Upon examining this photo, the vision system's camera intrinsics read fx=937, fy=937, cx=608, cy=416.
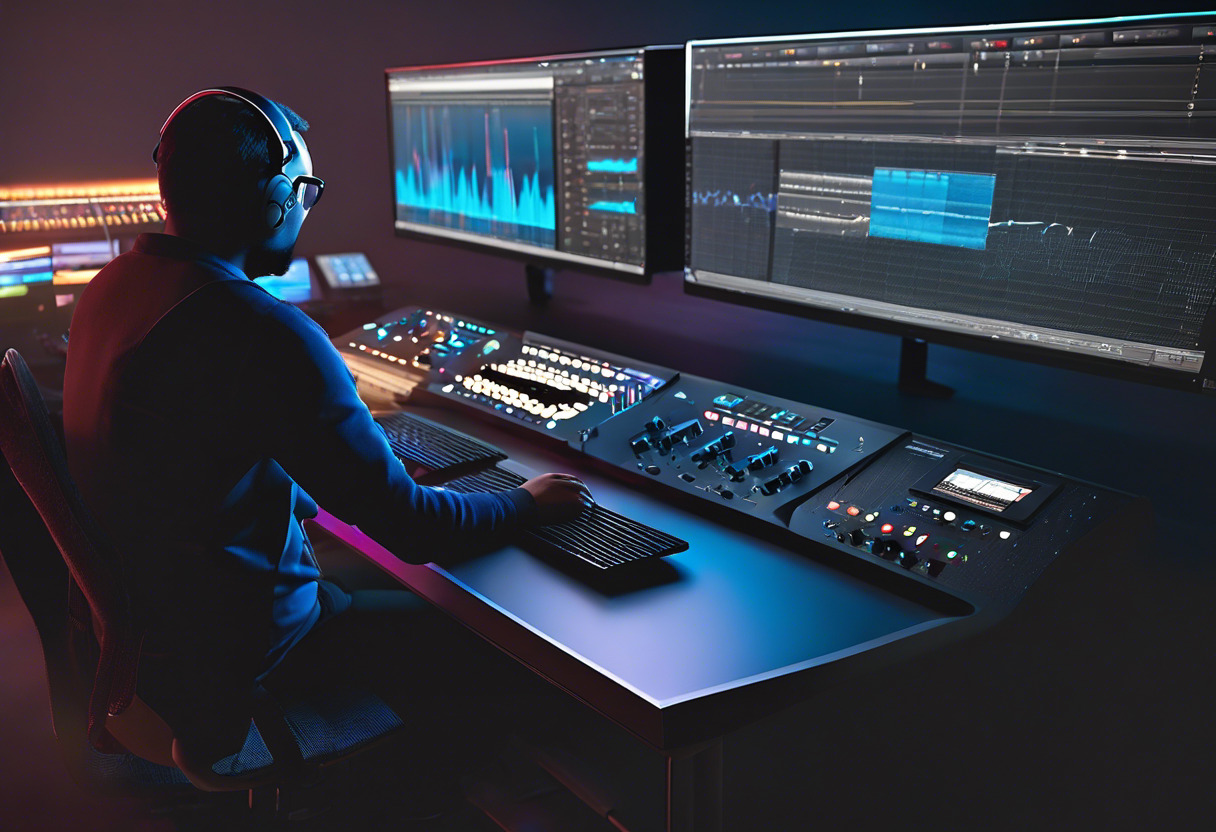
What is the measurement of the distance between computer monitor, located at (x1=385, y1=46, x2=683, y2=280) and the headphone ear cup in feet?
2.18

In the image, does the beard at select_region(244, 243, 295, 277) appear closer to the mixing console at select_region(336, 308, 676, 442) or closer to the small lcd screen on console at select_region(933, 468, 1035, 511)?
the mixing console at select_region(336, 308, 676, 442)

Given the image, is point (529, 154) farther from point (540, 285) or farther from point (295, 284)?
point (295, 284)

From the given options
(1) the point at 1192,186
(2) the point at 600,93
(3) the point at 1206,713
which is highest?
(2) the point at 600,93

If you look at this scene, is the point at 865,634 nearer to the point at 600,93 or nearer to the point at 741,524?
the point at 741,524

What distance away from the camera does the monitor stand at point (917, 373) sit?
137cm

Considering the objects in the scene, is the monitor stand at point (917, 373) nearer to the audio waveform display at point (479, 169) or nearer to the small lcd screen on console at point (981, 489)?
the small lcd screen on console at point (981, 489)

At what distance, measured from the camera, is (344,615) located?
1282 mm

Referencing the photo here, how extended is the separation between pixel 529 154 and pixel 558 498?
0.90m

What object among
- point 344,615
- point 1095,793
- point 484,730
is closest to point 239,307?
point 344,615

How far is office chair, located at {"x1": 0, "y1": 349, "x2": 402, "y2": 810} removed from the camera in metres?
0.99

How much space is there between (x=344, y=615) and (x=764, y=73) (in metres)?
0.97

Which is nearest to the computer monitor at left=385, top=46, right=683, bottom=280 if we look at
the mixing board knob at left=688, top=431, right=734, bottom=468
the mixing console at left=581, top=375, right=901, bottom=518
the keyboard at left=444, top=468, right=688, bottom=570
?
the mixing console at left=581, top=375, right=901, bottom=518

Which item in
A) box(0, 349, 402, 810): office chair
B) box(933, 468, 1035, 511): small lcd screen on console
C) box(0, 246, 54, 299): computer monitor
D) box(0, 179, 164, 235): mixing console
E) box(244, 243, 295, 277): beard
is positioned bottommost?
box(0, 349, 402, 810): office chair

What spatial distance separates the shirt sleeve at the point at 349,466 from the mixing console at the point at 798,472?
0.12 metres
